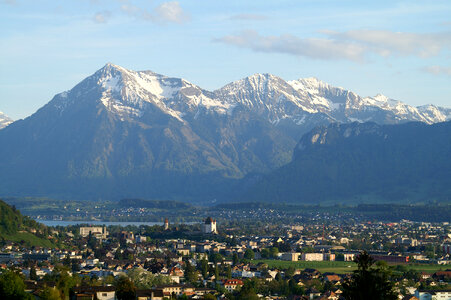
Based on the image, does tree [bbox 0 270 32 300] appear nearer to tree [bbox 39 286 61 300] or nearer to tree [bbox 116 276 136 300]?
tree [bbox 39 286 61 300]

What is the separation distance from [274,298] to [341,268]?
2010 inches

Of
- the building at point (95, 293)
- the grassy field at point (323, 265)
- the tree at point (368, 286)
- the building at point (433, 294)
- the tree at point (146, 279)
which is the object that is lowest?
the building at point (433, 294)

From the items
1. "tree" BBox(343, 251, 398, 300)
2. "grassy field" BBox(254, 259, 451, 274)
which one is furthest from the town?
"tree" BBox(343, 251, 398, 300)

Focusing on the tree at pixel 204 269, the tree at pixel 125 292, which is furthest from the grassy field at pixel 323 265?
the tree at pixel 125 292

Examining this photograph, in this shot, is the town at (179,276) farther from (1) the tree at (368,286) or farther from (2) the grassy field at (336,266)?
(1) the tree at (368,286)

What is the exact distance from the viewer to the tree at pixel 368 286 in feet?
256

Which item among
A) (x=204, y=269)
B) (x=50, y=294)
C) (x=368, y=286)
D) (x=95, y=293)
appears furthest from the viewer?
(x=204, y=269)

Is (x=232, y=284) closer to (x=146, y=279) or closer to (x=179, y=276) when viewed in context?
(x=146, y=279)

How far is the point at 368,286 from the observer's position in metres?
Answer: 78.2

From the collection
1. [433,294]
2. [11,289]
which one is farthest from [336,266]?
[11,289]

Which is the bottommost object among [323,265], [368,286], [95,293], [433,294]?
[433,294]

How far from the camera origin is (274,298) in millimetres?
129625

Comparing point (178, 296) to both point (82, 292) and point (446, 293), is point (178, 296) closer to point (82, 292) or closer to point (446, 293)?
point (82, 292)

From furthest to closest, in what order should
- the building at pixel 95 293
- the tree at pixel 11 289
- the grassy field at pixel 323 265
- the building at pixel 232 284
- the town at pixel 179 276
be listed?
Result: the grassy field at pixel 323 265
the building at pixel 232 284
the town at pixel 179 276
the building at pixel 95 293
the tree at pixel 11 289
